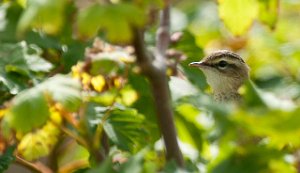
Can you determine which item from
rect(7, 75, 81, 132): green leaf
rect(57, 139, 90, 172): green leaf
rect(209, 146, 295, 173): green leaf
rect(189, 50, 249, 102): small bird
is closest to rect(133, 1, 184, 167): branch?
rect(209, 146, 295, 173): green leaf

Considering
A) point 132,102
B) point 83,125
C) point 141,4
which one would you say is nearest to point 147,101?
point 132,102

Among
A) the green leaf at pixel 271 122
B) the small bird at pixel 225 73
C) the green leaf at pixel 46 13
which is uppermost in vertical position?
the small bird at pixel 225 73

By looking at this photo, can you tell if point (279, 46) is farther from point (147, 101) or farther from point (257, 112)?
point (257, 112)

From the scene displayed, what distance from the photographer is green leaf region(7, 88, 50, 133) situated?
8.91 feet

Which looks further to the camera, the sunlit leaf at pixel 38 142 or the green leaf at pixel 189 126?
the green leaf at pixel 189 126

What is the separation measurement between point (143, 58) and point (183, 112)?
4.77 feet

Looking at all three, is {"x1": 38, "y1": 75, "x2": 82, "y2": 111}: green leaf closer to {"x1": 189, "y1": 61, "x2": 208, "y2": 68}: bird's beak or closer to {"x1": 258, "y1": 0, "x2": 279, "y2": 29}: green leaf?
{"x1": 258, "y1": 0, "x2": 279, "y2": 29}: green leaf

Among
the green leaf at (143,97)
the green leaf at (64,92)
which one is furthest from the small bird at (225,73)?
the green leaf at (64,92)

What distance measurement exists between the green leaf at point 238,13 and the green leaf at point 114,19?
993mm

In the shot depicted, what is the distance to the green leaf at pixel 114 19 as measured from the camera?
8.31 feet

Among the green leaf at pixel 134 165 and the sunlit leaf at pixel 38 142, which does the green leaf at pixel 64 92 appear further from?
the sunlit leaf at pixel 38 142

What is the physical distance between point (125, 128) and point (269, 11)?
81 cm

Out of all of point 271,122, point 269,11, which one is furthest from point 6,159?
point 271,122

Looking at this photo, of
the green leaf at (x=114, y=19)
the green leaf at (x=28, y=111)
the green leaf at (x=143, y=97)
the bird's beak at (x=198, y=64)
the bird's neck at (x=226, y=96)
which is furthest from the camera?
the bird's neck at (x=226, y=96)
